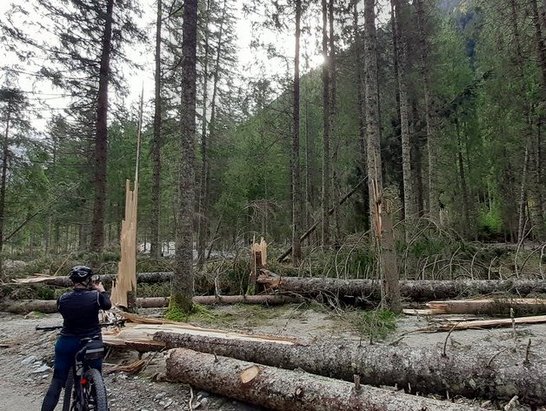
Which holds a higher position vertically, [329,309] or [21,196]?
[21,196]

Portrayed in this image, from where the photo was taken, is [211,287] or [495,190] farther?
[495,190]

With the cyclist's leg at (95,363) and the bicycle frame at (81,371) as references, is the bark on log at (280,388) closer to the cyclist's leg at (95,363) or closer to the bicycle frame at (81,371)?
the cyclist's leg at (95,363)

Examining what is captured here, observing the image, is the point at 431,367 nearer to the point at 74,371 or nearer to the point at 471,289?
the point at 74,371

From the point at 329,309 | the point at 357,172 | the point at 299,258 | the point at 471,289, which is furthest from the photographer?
the point at 357,172

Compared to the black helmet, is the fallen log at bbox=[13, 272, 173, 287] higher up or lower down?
lower down

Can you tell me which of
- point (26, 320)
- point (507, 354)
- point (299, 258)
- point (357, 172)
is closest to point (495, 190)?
point (357, 172)

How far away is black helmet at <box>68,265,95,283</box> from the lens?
3980 mm

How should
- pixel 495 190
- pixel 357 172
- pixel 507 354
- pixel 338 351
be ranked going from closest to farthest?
pixel 507 354 → pixel 338 351 → pixel 357 172 → pixel 495 190

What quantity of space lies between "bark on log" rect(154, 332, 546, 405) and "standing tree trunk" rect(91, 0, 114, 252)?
10945 mm

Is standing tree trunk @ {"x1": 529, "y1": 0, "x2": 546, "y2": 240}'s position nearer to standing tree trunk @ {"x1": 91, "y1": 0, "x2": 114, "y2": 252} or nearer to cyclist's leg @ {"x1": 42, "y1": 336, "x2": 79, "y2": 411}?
cyclist's leg @ {"x1": 42, "y1": 336, "x2": 79, "y2": 411}

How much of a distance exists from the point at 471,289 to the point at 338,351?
17.4ft

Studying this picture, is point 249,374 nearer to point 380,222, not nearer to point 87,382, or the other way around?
point 87,382

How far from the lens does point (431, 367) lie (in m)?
3.89

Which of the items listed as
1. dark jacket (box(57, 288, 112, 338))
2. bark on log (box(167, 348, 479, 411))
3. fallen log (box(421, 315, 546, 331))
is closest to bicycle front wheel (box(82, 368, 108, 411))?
dark jacket (box(57, 288, 112, 338))
